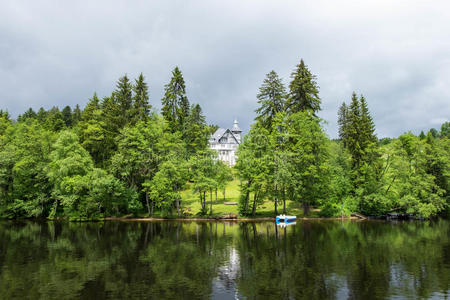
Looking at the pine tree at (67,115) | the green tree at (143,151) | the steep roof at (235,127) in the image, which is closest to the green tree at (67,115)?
the pine tree at (67,115)

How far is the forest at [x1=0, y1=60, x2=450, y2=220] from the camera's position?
48469 mm

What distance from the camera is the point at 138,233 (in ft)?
119

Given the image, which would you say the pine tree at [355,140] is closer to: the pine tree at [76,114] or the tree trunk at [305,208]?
the tree trunk at [305,208]

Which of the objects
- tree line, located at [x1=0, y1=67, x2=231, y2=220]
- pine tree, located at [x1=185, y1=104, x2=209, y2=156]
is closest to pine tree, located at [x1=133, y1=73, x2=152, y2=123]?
tree line, located at [x1=0, y1=67, x2=231, y2=220]

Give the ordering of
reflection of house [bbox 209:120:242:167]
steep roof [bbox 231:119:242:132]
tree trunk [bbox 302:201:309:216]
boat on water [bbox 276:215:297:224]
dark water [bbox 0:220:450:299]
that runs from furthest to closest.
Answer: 1. steep roof [bbox 231:119:242:132]
2. reflection of house [bbox 209:120:242:167]
3. tree trunk [bbox 302:201:309:216]
4. boat on water [bbox 276:215:297:224]
5. dark water [bbox 0:220:450:299]

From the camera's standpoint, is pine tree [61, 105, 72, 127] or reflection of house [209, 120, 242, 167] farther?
pine tree [61, 105, 72, 127]

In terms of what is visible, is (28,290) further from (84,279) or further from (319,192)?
(319,192)

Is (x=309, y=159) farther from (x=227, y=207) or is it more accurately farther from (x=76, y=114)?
(x=76, y=114)

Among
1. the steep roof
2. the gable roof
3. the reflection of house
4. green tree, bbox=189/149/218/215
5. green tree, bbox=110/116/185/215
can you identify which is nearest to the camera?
green tree, bbox=189/149/218/215

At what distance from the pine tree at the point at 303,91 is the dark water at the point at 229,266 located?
2678 cm

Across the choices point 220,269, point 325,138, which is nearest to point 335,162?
point 325,138

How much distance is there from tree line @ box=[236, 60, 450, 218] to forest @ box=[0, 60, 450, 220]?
0.57ft

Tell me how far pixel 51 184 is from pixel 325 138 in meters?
51.3

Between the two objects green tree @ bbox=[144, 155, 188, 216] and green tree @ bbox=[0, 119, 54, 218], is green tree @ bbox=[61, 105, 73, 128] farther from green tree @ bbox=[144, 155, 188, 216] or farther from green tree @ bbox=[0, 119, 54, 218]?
green tree @ bbox=[144, 155, 188, 216]
